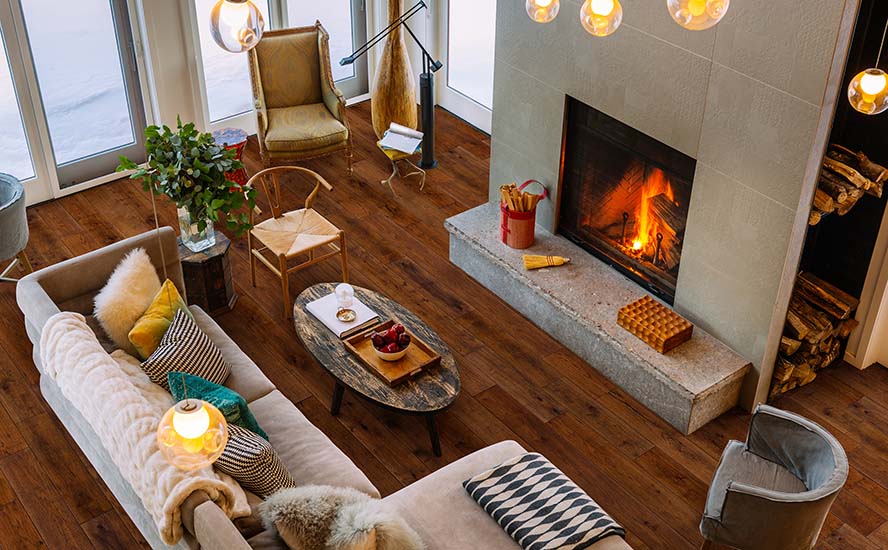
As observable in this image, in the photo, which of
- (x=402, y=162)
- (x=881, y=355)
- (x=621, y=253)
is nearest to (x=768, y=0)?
(x=621, y=253)

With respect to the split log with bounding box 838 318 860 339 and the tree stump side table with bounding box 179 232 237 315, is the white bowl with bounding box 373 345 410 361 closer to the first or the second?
the tree stump side table with bounding box 179 232 237 315

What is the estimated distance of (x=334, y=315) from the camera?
16.6ft

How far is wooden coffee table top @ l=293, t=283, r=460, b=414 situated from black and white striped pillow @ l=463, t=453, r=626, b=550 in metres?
0.60

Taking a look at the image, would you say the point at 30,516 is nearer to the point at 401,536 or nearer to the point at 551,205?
the point at 401,536

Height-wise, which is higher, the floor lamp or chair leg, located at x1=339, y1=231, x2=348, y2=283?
the floor lamp

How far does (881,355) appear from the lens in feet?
17.6

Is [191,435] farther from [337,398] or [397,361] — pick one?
[337,398]

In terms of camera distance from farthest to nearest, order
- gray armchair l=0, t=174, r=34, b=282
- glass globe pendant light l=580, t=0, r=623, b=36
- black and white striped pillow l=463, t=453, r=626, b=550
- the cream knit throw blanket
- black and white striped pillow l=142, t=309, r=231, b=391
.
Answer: gray armchair l=0, t=174, r=34, b=282, black and white striped pillow l=142, t=309, r=231, b=391, black and white striped pillow l=463, t=453, r=626, b=550, the cream knit throw blanket, glass globe pendant light l=580, t=0, r=623, b=36

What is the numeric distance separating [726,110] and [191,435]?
9.25 feet

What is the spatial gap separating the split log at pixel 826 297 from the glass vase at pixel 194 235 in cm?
320

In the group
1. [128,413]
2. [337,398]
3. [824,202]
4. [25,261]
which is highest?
[824,202]

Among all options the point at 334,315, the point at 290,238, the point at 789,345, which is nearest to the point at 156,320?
the point at 334,315

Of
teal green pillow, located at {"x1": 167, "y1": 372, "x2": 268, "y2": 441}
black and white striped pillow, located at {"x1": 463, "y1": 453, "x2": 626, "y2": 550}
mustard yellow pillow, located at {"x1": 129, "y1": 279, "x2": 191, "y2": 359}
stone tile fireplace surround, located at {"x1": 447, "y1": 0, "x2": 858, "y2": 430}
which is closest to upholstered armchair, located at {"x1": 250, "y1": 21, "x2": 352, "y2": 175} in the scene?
stone tile fireplace surround, located at {"x1": 447, "y1": 0, "x2": 858, "y2": 430}

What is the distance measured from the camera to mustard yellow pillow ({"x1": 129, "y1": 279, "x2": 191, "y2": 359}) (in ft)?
14.9
